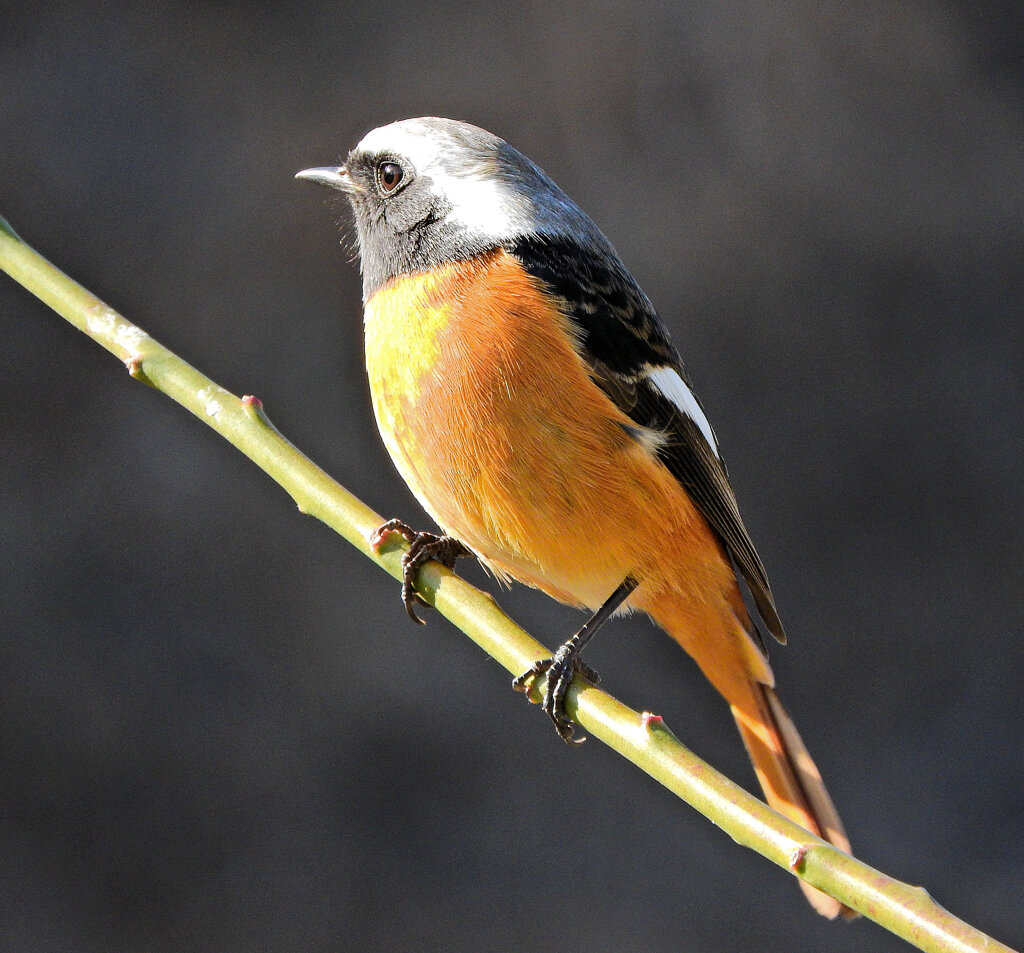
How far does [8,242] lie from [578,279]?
0.82 m

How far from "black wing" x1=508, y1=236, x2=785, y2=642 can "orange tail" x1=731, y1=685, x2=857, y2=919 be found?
0.21m

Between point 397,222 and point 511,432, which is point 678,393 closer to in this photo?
point 511,432

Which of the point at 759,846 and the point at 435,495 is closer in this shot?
the point at 759,846

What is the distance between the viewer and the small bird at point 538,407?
163 centimetres

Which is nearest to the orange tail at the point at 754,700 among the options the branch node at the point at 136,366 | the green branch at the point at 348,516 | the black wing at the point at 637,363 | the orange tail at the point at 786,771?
the orange tail at the point at 786,771

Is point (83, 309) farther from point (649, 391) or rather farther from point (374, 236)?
point (649, 391)

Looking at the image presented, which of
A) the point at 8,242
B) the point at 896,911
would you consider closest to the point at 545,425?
the point at 8,242

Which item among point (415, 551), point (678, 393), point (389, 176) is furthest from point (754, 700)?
point (389, 176)

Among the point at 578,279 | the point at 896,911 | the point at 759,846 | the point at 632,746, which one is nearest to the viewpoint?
the point at 896,911

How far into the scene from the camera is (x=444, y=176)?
5.86ft

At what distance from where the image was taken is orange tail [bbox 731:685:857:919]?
1.89 m

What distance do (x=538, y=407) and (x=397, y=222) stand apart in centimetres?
43

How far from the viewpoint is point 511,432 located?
5.30ft

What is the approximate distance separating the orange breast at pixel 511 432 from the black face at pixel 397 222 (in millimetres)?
34
